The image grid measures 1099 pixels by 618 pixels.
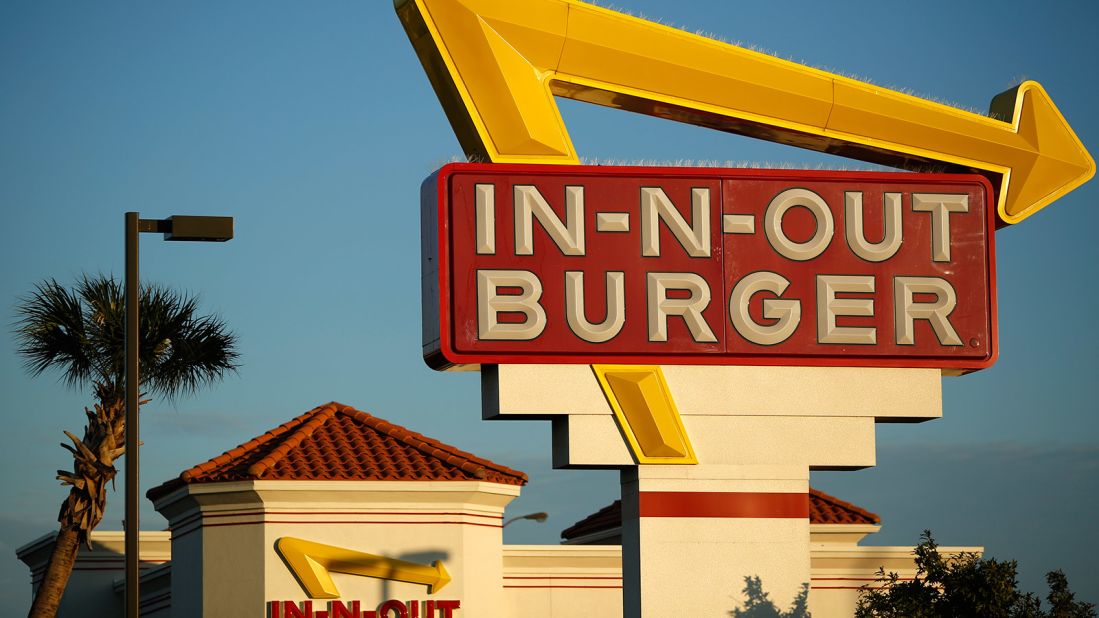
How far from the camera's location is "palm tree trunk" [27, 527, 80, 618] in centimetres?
2945

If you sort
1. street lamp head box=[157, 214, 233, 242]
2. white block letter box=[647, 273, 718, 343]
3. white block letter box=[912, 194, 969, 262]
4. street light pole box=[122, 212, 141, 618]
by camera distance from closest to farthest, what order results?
street light pole box=[122, 212, 141, 618] → street lamp head box=[157, 214, 233, 242] → white block letter box=[647, 273, 718, 343] → white block letter box=[912, 194, 969, 262]

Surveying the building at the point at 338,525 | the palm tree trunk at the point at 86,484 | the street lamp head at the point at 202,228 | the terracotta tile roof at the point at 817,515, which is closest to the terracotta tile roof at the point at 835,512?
the terracotta tile roof at the point at 817,515

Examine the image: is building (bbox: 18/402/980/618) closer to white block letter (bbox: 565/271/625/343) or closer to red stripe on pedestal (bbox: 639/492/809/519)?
red stripe on pedestal (bbox: 639/492/809/519)

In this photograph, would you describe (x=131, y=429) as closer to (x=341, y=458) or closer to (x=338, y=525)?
(x=338, y=525)

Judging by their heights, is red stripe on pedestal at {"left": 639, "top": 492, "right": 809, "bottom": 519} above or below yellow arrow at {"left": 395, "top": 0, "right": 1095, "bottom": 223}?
below

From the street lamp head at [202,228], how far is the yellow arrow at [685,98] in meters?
3.64

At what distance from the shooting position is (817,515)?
35.1m

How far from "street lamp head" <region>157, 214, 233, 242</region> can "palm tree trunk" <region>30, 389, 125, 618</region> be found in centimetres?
1346

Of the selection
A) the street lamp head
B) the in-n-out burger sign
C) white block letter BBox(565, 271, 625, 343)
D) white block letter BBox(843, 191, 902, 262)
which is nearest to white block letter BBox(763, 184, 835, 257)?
the in-n-out burger sign

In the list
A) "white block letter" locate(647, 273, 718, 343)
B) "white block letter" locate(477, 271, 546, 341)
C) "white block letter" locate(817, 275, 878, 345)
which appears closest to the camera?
"white block letter" locate(477, 271, 546, 341)

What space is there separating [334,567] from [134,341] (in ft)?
39.6

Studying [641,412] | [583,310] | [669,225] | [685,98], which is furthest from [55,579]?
[685,98]

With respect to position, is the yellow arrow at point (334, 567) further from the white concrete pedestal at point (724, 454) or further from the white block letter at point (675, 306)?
the white block letter at point (675, 306)

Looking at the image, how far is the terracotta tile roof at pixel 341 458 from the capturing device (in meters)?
27.9
